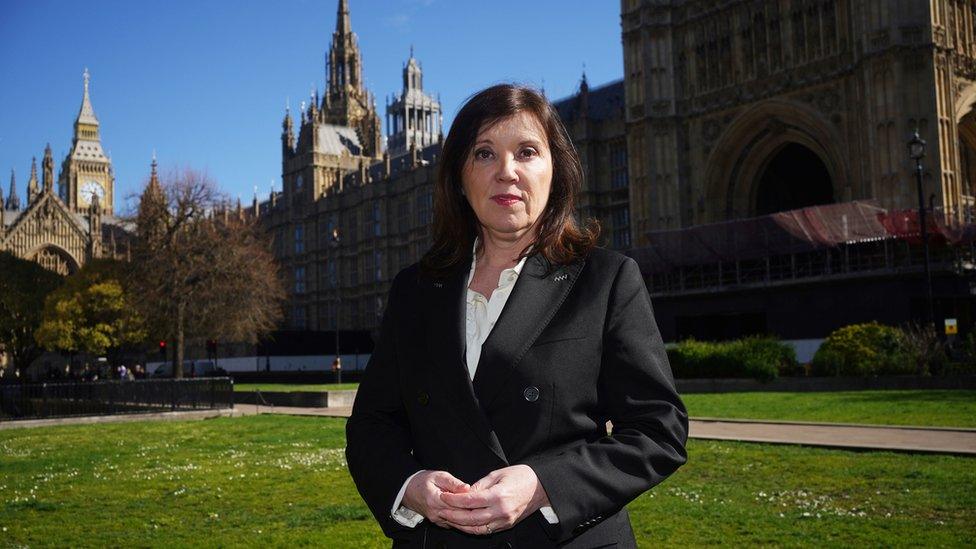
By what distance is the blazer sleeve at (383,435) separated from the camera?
2377 millimetres

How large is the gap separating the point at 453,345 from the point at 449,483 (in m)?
0.41

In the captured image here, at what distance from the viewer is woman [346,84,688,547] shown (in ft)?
7.20

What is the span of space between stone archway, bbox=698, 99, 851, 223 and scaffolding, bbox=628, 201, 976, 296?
256 centimetres

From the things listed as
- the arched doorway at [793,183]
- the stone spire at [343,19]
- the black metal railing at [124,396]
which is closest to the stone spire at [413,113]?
the stone spire at [343,19]

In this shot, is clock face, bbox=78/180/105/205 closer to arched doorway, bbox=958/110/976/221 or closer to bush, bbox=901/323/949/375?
arched doorway, bbox=958/110/976/221

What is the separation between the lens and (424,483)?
7.33 ft

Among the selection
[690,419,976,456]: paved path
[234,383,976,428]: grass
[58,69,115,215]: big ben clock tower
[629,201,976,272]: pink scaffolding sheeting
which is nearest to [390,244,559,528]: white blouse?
[690,419,976,456]: paved path

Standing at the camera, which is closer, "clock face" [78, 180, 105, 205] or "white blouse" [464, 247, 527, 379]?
"white blouse" [464, 247, 527, 379]

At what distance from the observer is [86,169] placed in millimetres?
128250

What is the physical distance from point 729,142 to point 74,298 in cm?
3054

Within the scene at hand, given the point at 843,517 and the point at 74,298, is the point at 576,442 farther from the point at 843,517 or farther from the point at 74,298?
the point at 74,298

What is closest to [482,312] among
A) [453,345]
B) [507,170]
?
[453,345]

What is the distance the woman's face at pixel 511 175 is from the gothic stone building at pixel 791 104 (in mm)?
33003

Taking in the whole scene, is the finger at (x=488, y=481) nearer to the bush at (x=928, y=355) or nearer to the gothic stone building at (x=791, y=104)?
the bush at (x=928, y=355)
